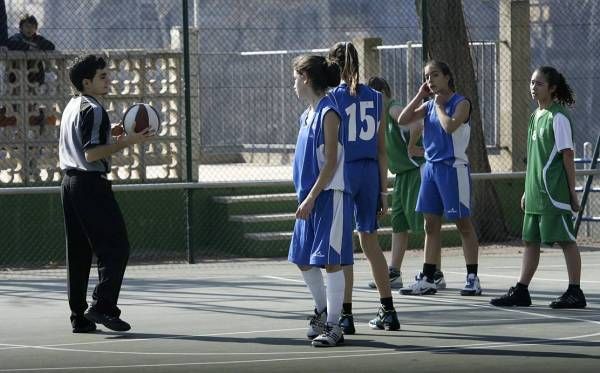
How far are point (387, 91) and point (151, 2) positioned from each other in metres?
7.46

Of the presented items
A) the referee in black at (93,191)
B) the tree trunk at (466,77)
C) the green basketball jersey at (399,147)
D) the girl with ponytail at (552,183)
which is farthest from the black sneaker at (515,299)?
the tree trunk at (466,77)

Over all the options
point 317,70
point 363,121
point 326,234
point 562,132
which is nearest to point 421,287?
point 562,132

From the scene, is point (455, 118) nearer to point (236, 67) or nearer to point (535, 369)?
point (535, 369)

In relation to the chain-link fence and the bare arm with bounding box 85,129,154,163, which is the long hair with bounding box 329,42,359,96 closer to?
the bare arm with bounding box 85,129,154,163

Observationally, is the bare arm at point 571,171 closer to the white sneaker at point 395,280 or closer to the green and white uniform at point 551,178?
the green and white uniform at point 551,178

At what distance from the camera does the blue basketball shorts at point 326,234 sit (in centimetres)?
948

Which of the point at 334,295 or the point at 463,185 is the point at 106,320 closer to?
the point at 334,295

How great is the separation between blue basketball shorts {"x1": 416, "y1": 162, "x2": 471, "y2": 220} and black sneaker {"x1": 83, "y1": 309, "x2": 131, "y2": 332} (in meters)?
3.01

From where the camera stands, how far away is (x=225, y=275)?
14.7m

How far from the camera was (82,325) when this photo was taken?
10.4 metres

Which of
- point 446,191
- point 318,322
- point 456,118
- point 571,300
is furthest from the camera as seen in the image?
point 446,191

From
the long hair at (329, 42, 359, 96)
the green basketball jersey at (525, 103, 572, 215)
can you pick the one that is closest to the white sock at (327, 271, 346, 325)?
the long hair at (329, 42, 359, 96)

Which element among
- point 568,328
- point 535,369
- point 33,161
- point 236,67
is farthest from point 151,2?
point 535,369

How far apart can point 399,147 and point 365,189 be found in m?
2.77
